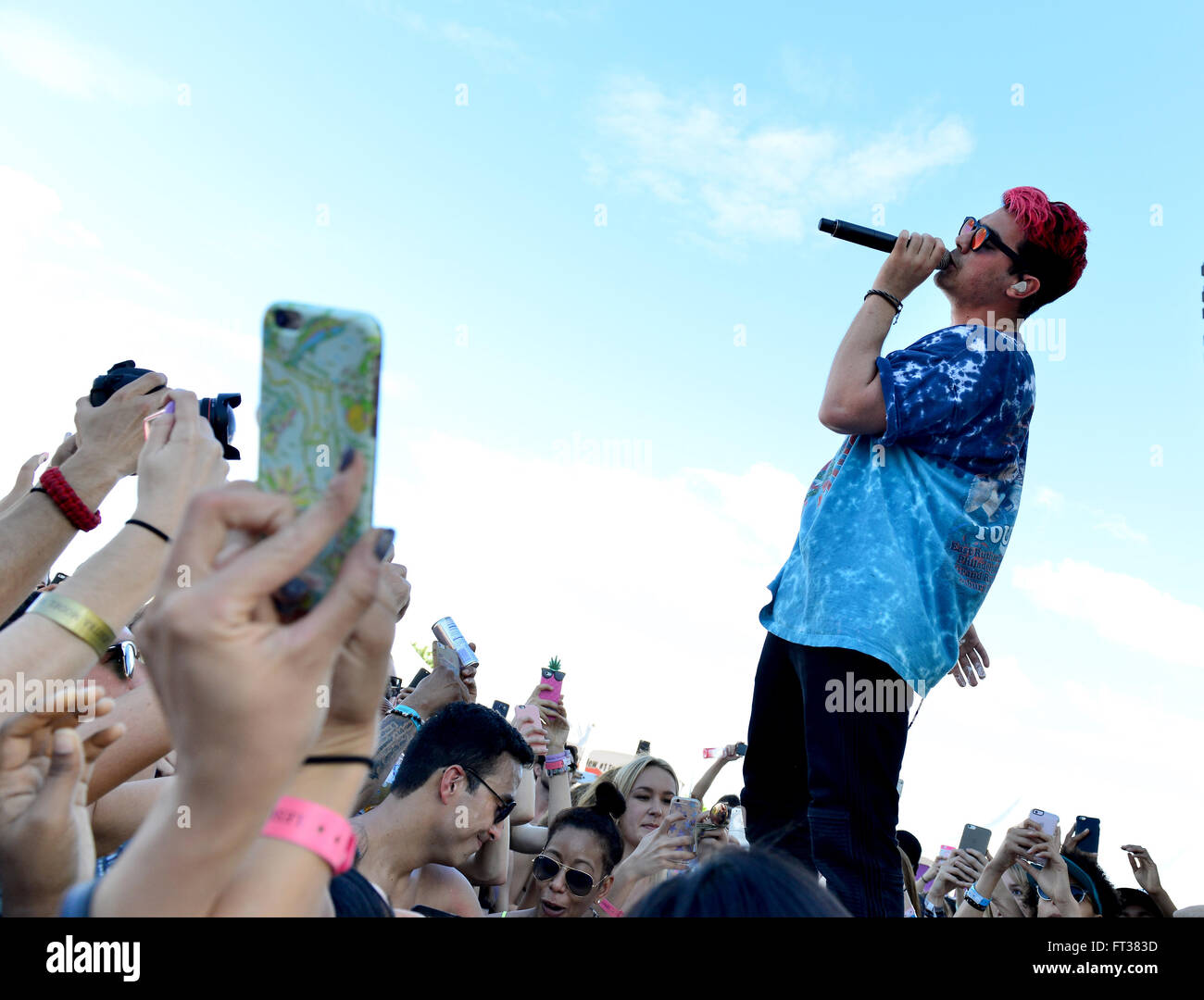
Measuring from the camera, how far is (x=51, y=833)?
166 cm

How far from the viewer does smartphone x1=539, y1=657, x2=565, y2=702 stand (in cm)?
649

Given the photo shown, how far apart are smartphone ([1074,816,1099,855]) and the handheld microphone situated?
159 inches

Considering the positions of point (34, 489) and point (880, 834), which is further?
point (880, 834)

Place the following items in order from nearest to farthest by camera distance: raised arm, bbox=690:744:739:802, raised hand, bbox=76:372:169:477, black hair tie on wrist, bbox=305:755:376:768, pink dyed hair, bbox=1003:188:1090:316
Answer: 1. black hair tie on wrist, bbox=305:755:376:768
2. raised hand, bbox=76:372:169:477
3. pink dyed hair, bbox=1003:188:1090:316
4. raised arm, bbox=690:744:739:802

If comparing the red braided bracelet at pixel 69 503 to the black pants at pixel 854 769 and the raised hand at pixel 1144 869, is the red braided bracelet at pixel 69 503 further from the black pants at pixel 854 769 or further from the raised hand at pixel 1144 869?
the raised hand at pixel 1144 869

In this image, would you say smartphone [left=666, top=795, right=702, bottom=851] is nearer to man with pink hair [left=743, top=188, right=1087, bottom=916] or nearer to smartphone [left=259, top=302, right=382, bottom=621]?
man with pink hair [left=743, top=188, right=1087, bottom=916]

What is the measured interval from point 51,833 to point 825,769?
1865mm

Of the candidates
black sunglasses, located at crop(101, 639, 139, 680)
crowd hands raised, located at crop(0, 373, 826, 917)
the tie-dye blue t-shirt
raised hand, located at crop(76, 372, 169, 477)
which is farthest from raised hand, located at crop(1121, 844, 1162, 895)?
raised hand, located at crop(76, 372, 169, 477)

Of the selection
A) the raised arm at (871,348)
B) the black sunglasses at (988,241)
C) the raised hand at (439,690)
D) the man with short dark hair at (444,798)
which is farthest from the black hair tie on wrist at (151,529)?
the raised hand at (439,690)

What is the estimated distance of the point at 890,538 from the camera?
301 cm
